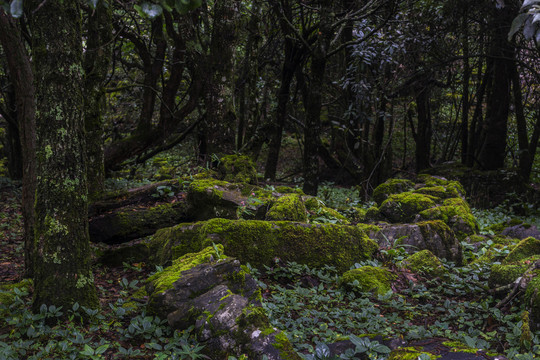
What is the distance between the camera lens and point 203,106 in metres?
10.4

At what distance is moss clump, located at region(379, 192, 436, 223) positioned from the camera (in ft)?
23.6

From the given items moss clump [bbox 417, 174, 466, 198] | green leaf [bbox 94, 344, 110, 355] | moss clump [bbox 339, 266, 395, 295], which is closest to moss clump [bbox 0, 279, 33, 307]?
green leaf [bbox 94, 344, 110, 355]

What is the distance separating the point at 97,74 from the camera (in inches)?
263

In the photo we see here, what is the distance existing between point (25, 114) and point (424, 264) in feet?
16.0

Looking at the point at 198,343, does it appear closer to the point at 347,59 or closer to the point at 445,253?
the point at 445,253

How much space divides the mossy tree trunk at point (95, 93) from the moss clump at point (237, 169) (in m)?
1.89

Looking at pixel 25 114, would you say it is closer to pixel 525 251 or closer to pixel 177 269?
pixel 177 269

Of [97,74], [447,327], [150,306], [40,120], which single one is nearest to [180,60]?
[97,74]

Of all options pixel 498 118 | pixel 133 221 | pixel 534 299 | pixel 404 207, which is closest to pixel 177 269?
pixel 133 221

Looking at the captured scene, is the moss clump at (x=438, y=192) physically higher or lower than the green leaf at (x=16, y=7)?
lower

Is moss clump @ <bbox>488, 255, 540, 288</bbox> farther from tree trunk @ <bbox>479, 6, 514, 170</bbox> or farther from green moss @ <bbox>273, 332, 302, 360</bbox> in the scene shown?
tree trunk @ <bbox>479, 6, 514, 170</bbox>

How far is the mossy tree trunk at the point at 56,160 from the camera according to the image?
10.9 ft

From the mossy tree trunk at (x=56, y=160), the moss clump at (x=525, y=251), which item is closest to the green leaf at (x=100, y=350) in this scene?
the mossy tree trunk at (x=56, y=160)

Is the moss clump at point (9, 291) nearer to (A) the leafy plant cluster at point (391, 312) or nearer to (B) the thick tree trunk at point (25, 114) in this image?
(B) the thick tree trunk at point (25, 114)
